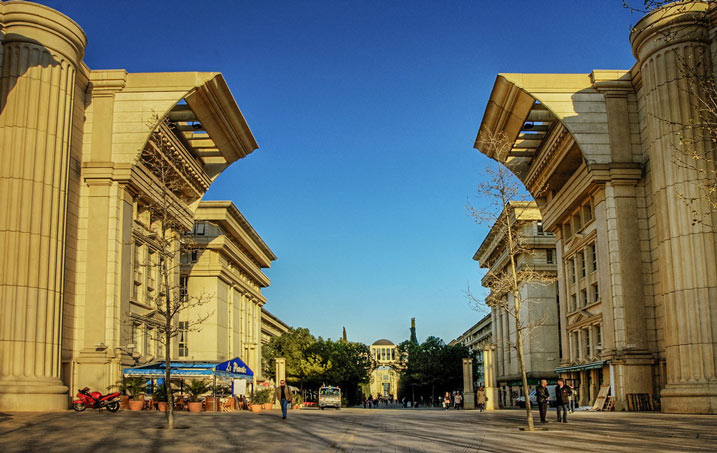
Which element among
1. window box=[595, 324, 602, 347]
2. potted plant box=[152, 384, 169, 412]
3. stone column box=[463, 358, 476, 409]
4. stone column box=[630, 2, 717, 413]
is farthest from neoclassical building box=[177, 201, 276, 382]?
stone column box=[630, 2, 717, 413]

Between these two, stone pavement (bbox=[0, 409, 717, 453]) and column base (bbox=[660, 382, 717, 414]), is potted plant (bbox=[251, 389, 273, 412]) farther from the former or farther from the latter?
column base (bbox=[660, 382, 717, 414])

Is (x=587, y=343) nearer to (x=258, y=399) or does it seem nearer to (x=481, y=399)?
(x=481, y=399)

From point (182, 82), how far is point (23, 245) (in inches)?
518

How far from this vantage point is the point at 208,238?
6619cm

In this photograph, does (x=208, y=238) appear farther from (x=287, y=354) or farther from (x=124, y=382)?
(x=124, y=382)

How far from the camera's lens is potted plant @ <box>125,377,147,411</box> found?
1297 inches

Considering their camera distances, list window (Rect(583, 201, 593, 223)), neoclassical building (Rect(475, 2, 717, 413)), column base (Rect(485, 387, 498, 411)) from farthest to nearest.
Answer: column base (Rect(485, 387, 498, 411)) < window (Rect(583, 201, 593, 223)) < neoclassical building (Rect(475, 2, 717, 413))

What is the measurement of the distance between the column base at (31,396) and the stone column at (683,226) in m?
25.2

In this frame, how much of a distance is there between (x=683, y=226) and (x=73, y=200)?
2768 cm

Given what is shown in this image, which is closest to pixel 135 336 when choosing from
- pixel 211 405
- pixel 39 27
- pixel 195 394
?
pixel 195 394

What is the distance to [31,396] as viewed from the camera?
28016 millimetres

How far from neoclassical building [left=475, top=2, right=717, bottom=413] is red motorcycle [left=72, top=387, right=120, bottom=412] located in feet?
58.8

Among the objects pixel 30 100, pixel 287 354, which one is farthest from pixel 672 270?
pixel 287 354

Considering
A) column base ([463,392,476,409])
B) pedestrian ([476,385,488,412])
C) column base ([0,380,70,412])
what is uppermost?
column base ([0,380,70,412])
